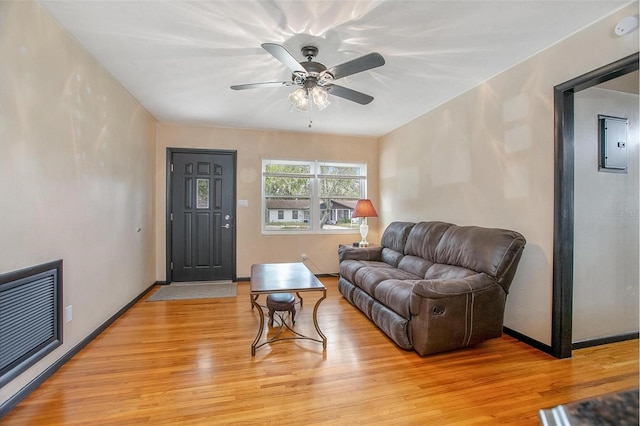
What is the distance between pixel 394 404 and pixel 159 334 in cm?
221

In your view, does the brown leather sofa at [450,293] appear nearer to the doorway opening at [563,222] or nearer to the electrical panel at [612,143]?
the doorway opening at [563,222]

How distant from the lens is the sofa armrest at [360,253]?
396 cm

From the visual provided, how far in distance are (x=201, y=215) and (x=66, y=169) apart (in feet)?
7.90

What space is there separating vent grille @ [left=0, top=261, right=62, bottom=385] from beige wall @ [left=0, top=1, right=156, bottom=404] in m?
0.09

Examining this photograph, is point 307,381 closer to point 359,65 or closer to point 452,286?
point 452,286

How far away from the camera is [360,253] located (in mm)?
3980

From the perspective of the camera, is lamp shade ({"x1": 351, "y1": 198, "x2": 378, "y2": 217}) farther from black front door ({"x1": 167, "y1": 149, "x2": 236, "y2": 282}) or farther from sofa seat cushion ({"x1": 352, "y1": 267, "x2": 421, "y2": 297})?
black front door ({"x1": 167, "y1": 149, "x2": 236, "y2": 282})

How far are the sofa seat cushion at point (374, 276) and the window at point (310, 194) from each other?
6.06ft

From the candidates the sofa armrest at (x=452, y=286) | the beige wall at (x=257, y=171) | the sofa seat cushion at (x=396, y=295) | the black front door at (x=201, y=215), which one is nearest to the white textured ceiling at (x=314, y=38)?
the beige wall at (x=257, y=171)

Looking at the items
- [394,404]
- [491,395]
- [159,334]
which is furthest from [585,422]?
[159,334]

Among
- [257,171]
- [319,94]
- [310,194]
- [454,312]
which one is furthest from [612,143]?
[257,171]

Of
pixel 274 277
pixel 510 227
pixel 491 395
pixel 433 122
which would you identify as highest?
pixel 433 122

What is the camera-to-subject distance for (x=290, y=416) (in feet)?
5.24

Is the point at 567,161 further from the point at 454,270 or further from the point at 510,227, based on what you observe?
the point at 454,270
